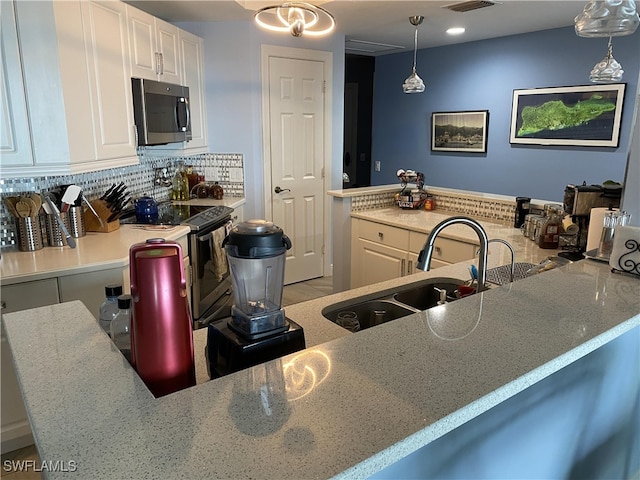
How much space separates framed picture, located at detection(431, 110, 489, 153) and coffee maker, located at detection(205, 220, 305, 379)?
4838mm

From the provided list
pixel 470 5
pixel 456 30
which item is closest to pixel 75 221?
pixel 470 5

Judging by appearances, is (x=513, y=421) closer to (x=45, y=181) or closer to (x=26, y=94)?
(x=26, y=94)

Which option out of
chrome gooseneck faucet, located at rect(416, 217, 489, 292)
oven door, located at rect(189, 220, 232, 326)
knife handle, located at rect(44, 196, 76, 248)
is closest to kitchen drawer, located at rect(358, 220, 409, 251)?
oven door, located at rect(189, 220, 232, 326)

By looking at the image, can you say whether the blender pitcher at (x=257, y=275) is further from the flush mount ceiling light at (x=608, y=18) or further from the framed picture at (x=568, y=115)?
the framed picture at (x=568, y=115)

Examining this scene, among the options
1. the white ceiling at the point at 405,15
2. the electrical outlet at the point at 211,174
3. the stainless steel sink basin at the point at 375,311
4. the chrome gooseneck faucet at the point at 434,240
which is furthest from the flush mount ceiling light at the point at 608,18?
the electrical outlet at the point at 211,174

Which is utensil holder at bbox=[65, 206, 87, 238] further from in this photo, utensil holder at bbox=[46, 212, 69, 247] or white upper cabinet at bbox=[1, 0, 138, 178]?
white upper cabinet at bbox=[1, 0, 138, 178]

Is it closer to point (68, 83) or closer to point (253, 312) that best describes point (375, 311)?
point (253, 312)

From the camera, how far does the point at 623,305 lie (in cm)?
131

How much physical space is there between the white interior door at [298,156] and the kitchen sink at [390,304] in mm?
2663

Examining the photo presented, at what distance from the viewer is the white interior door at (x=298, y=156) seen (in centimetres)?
435

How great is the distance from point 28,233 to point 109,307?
157cm

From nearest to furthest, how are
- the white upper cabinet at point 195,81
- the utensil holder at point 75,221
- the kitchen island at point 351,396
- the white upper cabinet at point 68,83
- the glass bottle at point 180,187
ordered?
the kitchen island at point 351,396 < the white upper cabinet at point 68,83 < the utensil holder at point 75,221 < the white upper cabinet at point 195,81 < the glass bottle at point 180,187

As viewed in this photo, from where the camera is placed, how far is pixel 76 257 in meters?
2.28

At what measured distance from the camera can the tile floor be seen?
2.11 m
